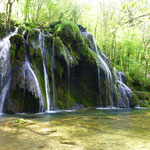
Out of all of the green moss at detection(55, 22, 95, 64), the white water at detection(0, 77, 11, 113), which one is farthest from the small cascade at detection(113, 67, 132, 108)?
the white water at detection(0, 77, 11, 113)

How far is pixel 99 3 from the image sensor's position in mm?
21359

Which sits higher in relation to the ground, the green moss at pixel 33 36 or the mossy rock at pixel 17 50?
the green moss at pixel 33 36

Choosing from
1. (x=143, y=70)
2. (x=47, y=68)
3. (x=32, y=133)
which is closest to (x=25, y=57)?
(x=47, y=68)

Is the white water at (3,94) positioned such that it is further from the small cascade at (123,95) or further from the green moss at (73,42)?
the small cascade at (123,95)

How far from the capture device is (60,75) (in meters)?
9.70

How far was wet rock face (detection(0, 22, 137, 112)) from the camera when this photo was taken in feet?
24.7

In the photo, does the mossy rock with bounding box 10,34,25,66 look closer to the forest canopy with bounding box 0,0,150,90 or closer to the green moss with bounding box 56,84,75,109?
the green moss with bounding box 56,84,75,109

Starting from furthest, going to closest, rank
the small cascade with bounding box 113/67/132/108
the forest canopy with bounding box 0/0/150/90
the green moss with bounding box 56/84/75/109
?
1. the forest canopy with bounding box 0/0/150/90
2. the small cascade with bounding box 113/67/132/108
3. the green moss with bounding box 56/84/75/109

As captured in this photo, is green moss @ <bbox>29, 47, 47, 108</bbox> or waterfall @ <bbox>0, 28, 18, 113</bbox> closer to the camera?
→ waterfall @ <bbox>0, 28, 18, 113</bbox>

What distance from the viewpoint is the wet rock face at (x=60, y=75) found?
296 inches

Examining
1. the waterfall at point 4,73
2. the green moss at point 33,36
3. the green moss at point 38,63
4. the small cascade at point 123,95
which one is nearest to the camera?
the waterfall at point 4,73

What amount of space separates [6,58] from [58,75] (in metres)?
3.29

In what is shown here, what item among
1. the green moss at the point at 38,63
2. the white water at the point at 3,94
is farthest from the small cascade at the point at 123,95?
the white water at the point at 3,94

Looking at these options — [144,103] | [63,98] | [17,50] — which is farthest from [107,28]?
[17,50]
